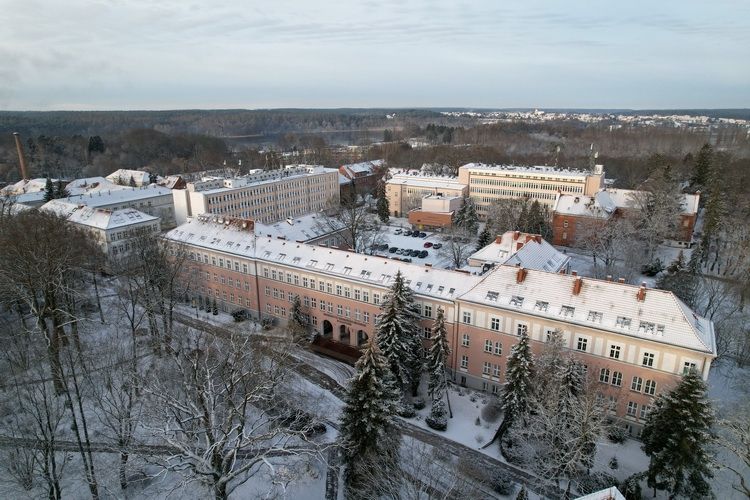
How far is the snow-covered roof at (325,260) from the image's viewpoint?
1368 inches

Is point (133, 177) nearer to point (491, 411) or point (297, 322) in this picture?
point (297, 322)

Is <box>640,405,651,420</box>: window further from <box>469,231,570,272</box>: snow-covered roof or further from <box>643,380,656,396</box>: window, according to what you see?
<box>469,231,570,272</box>: snow-covered roof

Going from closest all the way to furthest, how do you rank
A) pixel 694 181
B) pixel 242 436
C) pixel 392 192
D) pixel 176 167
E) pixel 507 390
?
1. pixel 242 436
2. pixel 507 390
3. pixel 694 181
4. pixel 392 192
5. pixel 176 167

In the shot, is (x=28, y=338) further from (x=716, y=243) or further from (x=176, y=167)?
(x=176, y=167)

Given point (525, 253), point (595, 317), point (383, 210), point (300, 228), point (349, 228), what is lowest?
point (383, 210)

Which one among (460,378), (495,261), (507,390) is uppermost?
(495,261)

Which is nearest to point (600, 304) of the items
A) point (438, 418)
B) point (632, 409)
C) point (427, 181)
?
point (632, 409)

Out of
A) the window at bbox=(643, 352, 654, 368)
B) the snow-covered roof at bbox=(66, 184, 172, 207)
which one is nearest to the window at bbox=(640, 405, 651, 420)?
the window at bbox=(643, 352, 654, 368)

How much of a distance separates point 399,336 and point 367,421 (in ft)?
27.5

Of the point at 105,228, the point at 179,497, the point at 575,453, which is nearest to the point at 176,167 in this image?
the point at 105,228

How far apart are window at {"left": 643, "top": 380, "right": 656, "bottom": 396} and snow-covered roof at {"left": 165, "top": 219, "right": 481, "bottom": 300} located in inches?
472

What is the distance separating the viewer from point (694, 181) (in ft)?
254

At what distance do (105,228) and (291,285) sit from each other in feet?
88.7

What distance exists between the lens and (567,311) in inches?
1176
